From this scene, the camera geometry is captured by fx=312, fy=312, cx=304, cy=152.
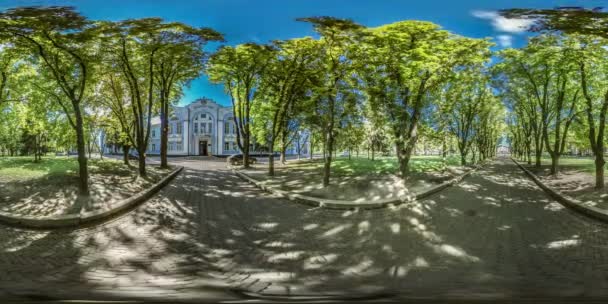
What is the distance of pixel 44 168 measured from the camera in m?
6.35

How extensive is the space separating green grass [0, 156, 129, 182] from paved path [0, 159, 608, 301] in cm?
147

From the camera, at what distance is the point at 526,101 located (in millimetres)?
18922

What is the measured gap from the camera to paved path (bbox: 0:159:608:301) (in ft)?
10.1

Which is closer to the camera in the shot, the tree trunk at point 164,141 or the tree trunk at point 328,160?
the tree trunk at point 164,141

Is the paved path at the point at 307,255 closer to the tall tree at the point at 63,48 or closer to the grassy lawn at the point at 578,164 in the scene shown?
the tall tree at the point at 63,48

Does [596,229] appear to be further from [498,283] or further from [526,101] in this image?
[526,101]

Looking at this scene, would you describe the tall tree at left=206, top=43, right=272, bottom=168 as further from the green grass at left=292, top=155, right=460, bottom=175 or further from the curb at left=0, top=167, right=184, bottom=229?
the curb at left=0, top=167, right=184, bottom=229

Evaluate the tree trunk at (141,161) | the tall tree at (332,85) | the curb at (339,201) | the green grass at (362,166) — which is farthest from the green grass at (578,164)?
the tree trunk at (141,161)

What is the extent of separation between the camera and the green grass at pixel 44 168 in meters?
6.33

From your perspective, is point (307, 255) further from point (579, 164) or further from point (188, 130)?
point (579, 164)

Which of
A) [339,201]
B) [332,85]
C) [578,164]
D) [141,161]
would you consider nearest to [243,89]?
[332,85]

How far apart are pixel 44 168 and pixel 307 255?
589cm

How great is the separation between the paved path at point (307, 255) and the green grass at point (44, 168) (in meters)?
1.47

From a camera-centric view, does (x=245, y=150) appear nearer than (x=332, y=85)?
No
